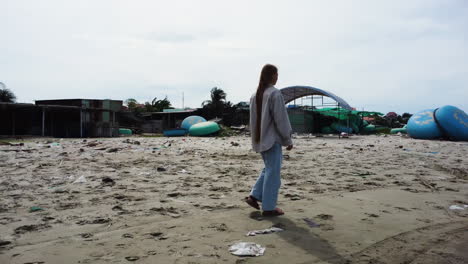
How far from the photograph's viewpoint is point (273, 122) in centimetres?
293

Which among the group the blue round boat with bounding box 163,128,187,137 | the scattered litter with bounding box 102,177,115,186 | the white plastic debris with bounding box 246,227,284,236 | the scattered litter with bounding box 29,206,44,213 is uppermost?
the blue round boat with bounding box 163,128,187,137

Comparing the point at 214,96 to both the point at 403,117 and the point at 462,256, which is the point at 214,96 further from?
the point at 462,256

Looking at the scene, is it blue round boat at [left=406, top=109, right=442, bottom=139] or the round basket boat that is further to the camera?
the round basket boat

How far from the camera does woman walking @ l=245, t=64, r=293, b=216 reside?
2.84 m

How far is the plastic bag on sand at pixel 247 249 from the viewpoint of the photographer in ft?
6.56

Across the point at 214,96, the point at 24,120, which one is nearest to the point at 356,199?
the point at 24,120

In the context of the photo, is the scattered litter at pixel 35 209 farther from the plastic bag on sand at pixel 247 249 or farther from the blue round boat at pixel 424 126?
the blue round boat at pixel 424 126

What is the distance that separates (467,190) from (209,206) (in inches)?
142

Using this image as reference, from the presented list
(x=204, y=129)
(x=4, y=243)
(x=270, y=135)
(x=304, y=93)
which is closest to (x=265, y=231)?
(x=270, y=135)

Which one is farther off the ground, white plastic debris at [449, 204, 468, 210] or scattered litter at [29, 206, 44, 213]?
scattered litter at [29, 206, 44, 213]

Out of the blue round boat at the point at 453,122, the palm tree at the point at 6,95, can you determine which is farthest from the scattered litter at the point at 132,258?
the palm tree at the point at 6,95

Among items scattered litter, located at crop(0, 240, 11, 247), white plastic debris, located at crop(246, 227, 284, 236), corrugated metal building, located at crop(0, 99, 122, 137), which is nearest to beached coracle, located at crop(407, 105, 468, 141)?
white plastic debris, located at crop(246, 227, 284, 236)

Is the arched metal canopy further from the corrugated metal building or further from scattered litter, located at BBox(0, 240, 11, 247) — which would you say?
scattered litter, located at BBox(0, 240, 11, 247)

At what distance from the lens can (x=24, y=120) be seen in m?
21.4
